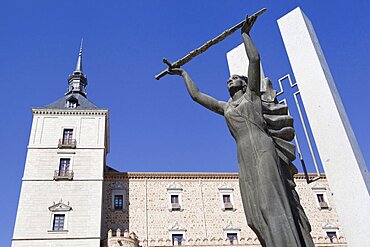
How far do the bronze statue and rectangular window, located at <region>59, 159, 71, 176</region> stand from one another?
24.3 meters

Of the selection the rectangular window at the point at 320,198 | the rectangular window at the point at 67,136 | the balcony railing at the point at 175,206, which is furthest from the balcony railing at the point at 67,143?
the rectangular window at the point at 320,198

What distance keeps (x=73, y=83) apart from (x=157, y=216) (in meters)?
16.5

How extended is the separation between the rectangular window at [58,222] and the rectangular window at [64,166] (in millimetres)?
3116

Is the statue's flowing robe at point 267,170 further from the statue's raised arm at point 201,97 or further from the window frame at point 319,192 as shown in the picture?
the window frame at point 319,192

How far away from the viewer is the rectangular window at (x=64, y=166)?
26453mm

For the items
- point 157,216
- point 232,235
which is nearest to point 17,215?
point 157,216

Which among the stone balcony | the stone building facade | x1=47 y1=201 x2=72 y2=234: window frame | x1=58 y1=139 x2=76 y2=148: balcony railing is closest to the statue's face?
the stone balcony

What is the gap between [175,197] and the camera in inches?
1140

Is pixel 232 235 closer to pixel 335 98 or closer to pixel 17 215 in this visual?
pixel 17 215

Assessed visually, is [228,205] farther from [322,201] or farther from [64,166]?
[64,166]

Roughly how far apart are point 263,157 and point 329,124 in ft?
10.1

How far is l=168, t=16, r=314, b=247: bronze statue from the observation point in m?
3.13

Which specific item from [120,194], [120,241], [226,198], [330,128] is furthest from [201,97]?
[226,198]

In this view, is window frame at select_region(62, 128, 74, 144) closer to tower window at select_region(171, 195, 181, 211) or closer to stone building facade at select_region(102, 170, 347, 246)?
stone building facade at select_region(102, 170, 347, 246)
